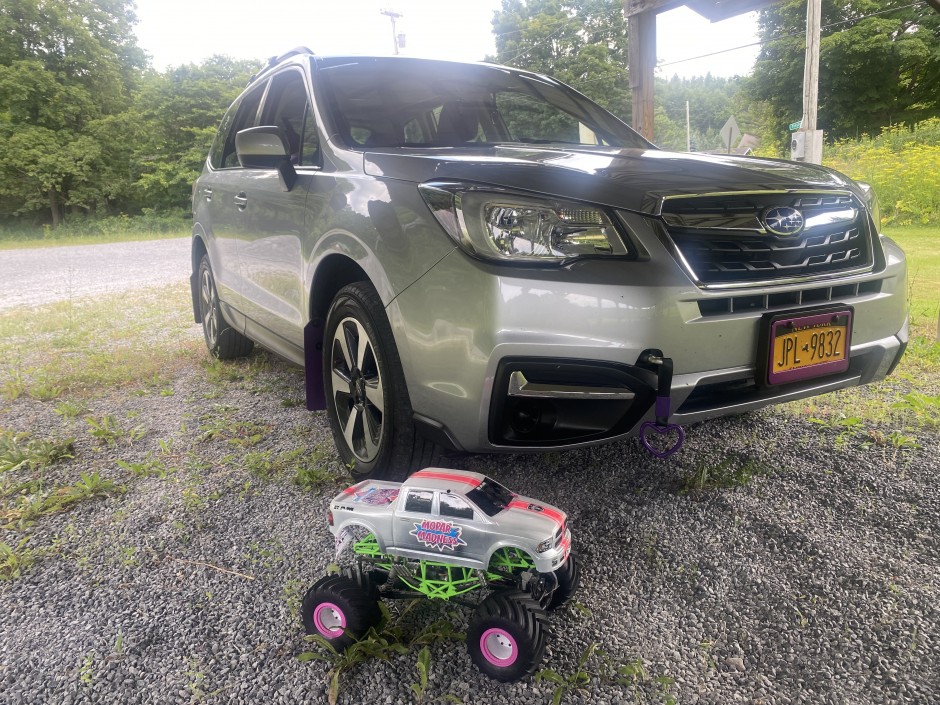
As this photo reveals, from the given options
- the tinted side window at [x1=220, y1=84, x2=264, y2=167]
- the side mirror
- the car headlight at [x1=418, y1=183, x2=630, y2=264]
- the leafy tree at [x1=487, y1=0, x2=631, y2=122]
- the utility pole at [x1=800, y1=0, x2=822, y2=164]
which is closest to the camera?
the car headlight at [x1=418, y1=183, x2=630, y2=264]

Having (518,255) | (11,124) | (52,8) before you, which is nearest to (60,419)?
(518,255)

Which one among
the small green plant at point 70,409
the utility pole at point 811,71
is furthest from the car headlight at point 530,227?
the utility pole at point 811,71

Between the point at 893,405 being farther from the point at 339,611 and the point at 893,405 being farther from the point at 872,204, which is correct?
Answer: the point at 339,611

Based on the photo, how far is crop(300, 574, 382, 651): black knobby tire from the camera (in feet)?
4.97

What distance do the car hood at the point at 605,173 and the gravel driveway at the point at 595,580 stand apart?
105cm

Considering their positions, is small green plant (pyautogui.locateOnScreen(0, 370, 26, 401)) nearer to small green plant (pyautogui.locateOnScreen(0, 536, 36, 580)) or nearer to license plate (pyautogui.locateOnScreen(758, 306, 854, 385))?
small green plant (pyautogui.locateOnScreen(0, 536, 36, 580))

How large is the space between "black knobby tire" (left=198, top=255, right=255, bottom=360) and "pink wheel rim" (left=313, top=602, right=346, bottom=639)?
2.96 m

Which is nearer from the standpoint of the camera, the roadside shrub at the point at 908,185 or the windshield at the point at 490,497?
the windshield at the point at 490,497

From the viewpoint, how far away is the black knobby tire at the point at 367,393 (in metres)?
2.07

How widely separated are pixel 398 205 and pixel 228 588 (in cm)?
121

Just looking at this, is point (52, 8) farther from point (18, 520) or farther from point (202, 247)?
point (18, 520)

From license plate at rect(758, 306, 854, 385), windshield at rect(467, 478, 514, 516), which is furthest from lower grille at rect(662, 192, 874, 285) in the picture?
windshield at rect(467, 478, 514, 516)

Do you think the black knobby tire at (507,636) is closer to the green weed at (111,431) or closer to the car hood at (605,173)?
the car hood at (605,173)

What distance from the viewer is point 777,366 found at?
6.24 feet
